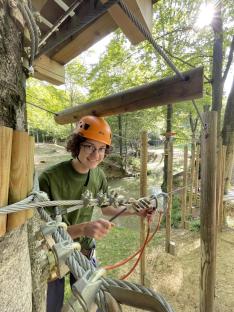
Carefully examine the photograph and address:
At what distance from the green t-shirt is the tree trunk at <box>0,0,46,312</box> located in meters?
0.91

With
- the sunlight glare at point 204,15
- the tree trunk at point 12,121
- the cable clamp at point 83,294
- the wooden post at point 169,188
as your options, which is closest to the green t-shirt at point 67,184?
the tree trunk at point 12,121

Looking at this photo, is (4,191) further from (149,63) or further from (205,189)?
(149,63)

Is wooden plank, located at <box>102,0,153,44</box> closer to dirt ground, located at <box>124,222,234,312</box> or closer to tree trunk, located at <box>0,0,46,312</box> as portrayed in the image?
tree trunk, located at <box>0,0,46,312</box>

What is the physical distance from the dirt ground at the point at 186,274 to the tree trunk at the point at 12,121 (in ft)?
10.0

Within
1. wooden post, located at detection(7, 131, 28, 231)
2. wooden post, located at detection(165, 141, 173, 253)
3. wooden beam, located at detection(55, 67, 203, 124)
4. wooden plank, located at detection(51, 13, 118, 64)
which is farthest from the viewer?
wooden post, located at detection(165, 141, 173, 253)

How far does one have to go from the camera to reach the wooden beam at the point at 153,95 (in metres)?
1.35

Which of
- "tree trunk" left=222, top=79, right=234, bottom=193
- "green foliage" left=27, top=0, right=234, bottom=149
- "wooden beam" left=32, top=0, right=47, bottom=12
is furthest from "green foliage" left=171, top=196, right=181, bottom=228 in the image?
"wooden beam" left=32, top=0, right=47, bottom=12

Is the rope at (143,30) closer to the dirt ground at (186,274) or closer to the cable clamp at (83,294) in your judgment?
the cable clamp at (83,294)

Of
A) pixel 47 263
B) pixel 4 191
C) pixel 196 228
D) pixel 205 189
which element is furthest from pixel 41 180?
pixel 196 228

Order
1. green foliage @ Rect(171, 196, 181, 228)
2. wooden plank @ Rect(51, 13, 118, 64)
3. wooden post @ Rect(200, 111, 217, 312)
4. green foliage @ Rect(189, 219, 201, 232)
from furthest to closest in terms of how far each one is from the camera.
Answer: green foliage @ Rect(171, 196, 181, 228) → green foliage @ Rect(189, 219, 201, 232) → wooden post @ Rect(200, 111, 217, 312) → wooden plank @ Rect(51, 13, 118, 64)

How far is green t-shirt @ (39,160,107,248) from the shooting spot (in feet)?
5.92

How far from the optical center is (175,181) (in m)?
11.3

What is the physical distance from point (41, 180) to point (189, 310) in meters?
3.07

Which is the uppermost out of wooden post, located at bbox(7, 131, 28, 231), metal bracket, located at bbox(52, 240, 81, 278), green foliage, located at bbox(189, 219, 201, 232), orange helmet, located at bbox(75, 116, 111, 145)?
orange helmet, located at bbox(75, 116, 111, 145)
